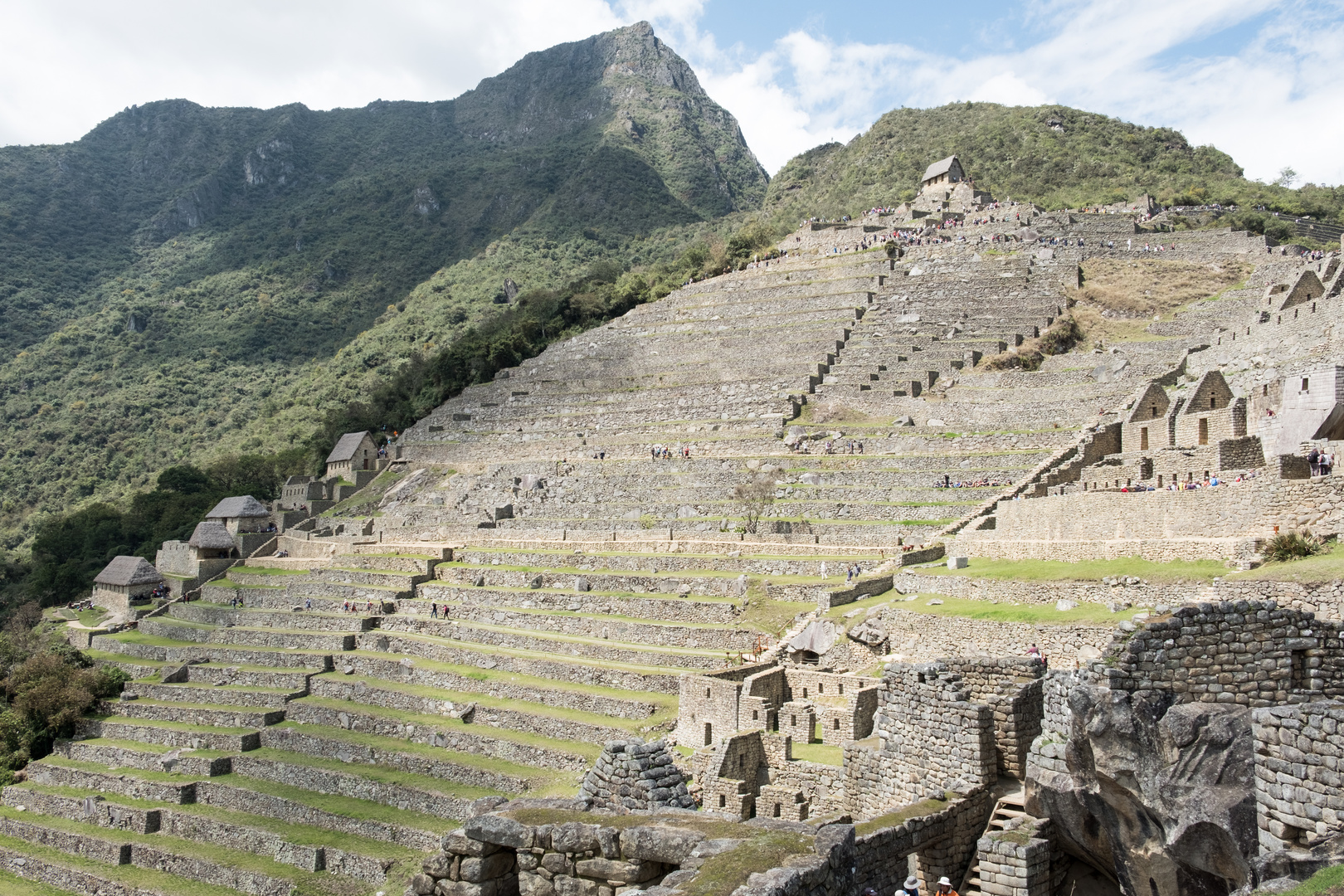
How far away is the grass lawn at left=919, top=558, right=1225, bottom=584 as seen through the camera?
44.6ft

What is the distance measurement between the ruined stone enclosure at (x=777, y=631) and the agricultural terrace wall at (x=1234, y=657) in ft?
0.08

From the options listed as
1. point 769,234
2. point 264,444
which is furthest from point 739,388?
point 264,444

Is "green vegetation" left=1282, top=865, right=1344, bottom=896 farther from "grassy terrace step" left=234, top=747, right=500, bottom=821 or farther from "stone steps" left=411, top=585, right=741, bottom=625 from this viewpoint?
"stone steps" left=411, top=585, right=741, bottom=625

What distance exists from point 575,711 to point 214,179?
12872 centimetres

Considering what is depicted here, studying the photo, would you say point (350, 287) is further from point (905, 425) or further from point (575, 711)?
point (575, 711)

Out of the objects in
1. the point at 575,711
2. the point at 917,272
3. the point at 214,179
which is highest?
the point at 214,179

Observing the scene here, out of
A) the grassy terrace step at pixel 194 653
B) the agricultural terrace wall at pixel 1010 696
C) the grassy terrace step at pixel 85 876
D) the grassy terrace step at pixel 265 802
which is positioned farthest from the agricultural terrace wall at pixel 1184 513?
the grassy terrace step at pixel 194 653

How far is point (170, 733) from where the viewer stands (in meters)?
27.6

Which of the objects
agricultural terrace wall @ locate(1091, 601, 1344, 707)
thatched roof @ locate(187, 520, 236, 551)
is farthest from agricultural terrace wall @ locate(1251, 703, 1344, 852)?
thatched roof @ locate(187, 520, 236, 551)

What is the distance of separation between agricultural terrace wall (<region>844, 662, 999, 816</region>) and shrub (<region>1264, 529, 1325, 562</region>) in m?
5.63

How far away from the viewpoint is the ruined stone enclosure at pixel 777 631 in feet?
21.2

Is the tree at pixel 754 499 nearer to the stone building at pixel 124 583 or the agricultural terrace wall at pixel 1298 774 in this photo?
the agricultural terrace wall at pixel 1298 774

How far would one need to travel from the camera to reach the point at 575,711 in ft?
70.0

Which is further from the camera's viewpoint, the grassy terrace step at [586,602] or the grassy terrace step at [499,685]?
the grassy terrace step at [586,602]
